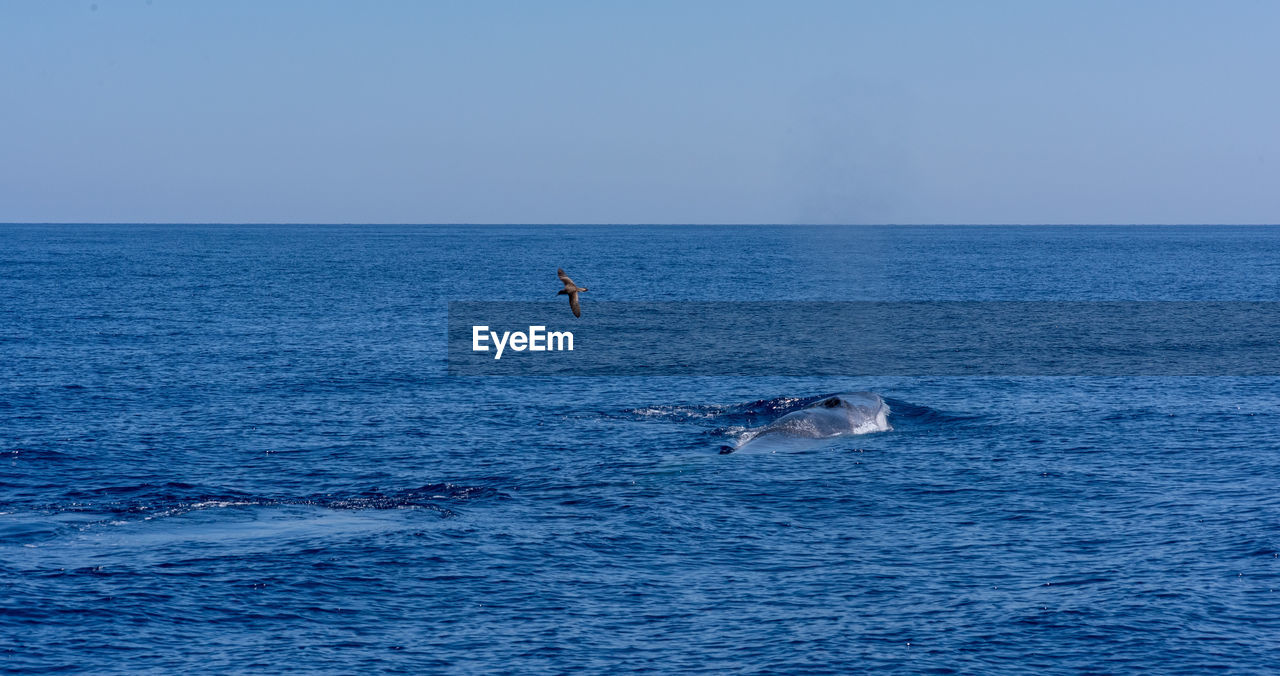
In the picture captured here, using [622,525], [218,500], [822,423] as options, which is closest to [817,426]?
[822,423]

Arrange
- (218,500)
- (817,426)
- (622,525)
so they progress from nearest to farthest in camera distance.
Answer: (622,525) < (218,500) < (817,426)

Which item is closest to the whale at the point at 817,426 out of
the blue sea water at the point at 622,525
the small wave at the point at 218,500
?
the blue sea water at the point at 622,525

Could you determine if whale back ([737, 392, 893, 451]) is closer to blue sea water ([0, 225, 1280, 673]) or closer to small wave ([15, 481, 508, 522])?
blue sea water ([0, 225, 1280, 673])

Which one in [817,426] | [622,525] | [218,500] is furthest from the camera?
[817,426]

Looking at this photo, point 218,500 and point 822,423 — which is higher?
point 822,423

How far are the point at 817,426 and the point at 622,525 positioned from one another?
1786 centimetres

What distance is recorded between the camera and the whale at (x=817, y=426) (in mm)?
53406

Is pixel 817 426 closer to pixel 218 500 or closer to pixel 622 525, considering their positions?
pixel 622 525

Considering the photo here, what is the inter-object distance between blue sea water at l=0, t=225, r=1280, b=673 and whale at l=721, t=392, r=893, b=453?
1293mm

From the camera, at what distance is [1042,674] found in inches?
1121

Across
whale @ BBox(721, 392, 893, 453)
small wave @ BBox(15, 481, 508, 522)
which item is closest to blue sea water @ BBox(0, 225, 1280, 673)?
small wave @ BBox(15, 481, 508, 522)

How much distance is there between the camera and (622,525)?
40.6 m

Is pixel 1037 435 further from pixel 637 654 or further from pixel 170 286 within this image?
pixel 170 286

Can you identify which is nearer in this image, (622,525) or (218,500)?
(622,525)
